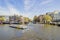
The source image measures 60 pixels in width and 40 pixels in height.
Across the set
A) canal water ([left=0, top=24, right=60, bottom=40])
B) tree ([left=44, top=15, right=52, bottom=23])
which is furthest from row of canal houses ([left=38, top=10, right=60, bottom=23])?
canal water ([left=0, top=24, right=60, bottom=40])

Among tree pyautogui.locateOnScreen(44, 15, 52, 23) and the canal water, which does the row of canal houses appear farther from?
the canal water

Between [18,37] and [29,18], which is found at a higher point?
[29,18]

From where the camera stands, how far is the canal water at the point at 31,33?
10.4 ft

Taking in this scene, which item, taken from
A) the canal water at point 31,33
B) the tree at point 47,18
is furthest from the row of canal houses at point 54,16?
the canal water at point 31,33

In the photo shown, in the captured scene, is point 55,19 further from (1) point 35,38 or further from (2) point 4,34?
(2) point 4,34

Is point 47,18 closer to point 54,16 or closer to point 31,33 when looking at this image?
point 54,16

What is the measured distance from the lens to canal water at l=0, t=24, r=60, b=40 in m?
3.17

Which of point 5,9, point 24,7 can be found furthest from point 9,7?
point 24,7

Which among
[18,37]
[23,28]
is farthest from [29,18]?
[18,37]

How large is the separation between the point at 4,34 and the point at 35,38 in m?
0.62

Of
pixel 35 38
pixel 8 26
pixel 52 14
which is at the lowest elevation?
pixel 35 38

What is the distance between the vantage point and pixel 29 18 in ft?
10.8

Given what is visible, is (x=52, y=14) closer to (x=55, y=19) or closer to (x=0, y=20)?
(x=55, y=19)

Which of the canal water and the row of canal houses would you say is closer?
the canal water
